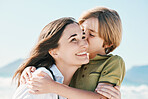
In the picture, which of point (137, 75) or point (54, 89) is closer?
point (54, 89)

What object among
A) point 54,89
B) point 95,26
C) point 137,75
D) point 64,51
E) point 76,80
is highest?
point 95,26

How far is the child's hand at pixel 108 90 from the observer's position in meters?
2.54

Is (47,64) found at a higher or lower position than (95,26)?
lower

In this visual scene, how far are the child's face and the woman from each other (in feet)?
0.54

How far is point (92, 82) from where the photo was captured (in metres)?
2.81

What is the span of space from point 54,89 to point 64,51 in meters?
0.56

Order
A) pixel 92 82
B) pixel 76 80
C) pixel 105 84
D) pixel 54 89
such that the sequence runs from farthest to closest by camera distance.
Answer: pixel 76 80 → pixel 92 82 → pixel 105 84 → pixel 54 89

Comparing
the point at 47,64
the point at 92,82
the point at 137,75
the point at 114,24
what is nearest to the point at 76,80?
the point at 92,82

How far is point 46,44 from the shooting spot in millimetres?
2744

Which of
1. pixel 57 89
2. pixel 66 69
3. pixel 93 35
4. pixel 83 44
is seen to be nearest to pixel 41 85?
pixel 57 89

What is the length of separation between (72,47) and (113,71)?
22.2 inches

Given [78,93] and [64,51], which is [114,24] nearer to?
[64,51]

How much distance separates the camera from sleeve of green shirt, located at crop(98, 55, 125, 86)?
2664 mm

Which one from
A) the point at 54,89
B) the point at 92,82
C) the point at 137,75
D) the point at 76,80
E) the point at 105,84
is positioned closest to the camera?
the point at 54,89
